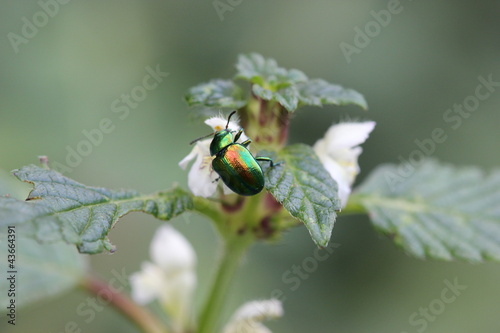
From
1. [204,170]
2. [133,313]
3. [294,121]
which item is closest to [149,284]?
[133,313]

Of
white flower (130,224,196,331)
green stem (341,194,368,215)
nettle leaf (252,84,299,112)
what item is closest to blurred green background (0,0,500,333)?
white flower (130,224,196,331)

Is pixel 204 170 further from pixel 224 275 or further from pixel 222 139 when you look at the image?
pixel 224 275

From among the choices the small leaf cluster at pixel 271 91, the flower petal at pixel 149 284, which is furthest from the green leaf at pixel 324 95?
the flower petal at pixel 149 284

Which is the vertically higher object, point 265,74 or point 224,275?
point 265,74

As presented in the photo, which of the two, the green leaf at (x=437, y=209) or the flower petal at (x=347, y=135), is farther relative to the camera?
the green leaf at (x=437, y=209)

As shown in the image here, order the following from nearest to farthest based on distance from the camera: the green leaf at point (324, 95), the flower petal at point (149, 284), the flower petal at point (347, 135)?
the green leaf at point (324, 95) → the flower petal at point (347, 135) → the flower petal at point (149, 284)

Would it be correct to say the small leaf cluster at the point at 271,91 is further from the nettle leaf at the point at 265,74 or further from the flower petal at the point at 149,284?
the flower petal at the point at 149,284
